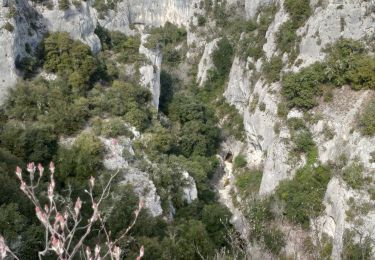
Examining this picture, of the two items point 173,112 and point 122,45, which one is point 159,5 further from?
point 173,112

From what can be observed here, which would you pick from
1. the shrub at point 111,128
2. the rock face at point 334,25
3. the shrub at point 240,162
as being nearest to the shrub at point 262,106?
the rock face at point 334,25

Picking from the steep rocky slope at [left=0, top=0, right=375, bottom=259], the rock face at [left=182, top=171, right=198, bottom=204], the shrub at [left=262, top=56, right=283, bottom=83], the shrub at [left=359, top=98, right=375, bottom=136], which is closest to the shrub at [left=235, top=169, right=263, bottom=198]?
the steep rocky slope at [left=0, top=0, right=375, bottom=259]

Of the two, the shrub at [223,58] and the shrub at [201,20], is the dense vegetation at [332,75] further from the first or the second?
the shrub at [201,20]

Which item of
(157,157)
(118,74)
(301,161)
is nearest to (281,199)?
(301,161)

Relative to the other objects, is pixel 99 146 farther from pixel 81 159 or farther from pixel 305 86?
pixel 305 86

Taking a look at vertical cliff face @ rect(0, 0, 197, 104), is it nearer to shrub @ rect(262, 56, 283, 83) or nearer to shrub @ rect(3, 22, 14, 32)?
shrub @ rect(3, 22, 14, 32)

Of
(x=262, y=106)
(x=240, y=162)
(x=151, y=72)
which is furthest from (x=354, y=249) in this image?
(x=151, y=72)
